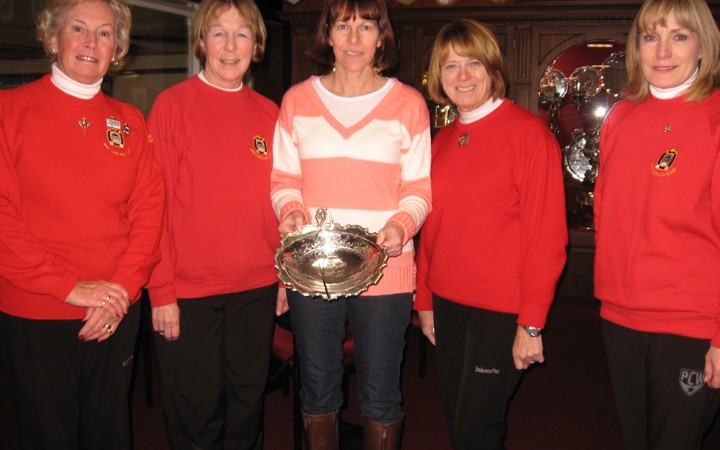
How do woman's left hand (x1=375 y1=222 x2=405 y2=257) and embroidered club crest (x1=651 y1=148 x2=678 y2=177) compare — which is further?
woman's left hand (x1=375 y1=222 x2=405 y2=257)

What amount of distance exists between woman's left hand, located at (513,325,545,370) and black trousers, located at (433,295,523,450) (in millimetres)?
31

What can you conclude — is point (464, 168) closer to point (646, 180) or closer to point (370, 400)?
point (646, 180)

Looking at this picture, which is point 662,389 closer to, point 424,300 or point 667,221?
point 667,221

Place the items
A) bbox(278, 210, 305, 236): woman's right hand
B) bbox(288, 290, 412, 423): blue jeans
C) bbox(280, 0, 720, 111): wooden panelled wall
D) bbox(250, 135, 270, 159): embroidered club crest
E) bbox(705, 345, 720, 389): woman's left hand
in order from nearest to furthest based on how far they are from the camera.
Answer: bbox(705, 345, 720, 389): woman's left hand, bbox(278, 210, 305, 236): woman's right hand, bbox(288, 290, 412, 423): blue jeans, bbox(250, 135, 270, 159): embroidered club crest, bbox(280, 0, 720, 111): wooden panelled wall

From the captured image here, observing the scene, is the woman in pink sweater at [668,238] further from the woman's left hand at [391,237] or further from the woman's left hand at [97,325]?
the woman's left hand at [97,325]

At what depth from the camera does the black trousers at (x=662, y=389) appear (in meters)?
1.60

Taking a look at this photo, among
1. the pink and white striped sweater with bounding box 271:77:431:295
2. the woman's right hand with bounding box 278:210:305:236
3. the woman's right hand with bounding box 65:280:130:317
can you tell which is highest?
the pink and white striped sweater with bounding box 271:77:431:295

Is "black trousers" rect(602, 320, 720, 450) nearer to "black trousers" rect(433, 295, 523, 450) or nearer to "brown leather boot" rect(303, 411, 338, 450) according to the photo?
"black trousers" rect(433, 295, 523, 450)

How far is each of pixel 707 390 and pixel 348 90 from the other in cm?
130

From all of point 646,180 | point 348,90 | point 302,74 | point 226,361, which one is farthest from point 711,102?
point 302,74

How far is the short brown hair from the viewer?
6.00 ft

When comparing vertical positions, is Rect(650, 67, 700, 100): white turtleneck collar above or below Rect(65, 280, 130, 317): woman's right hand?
above

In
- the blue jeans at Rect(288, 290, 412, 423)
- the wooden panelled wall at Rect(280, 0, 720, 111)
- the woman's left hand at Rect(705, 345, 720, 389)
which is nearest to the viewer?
the woman's left hand at Rect(705, 345, 720, 389)

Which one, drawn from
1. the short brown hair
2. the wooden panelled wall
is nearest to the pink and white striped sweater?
the short brown hair
